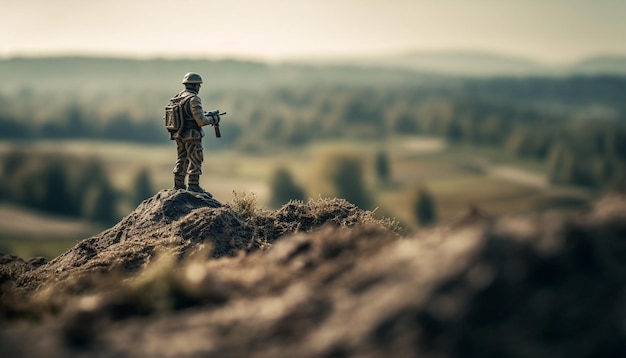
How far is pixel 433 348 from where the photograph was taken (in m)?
9.09

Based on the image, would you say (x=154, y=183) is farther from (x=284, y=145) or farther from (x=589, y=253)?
(x=589, y=253)

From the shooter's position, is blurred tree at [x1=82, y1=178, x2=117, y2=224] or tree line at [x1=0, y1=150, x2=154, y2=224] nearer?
blurred tree at [x1=82, y1=178, x2=117, y2=224]

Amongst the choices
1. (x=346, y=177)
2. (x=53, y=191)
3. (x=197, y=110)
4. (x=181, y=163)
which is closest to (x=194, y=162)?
(x=181, y=163)

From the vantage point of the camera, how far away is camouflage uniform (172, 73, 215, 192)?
1917 centimetres

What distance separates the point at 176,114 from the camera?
19344 mm

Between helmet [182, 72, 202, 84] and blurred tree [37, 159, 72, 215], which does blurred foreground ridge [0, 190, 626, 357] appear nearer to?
helmet [182, 72, 202, 84]

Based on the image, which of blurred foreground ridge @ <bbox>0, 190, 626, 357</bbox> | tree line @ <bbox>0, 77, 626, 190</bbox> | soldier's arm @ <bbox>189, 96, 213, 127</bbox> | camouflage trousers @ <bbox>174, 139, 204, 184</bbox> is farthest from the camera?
tree line @ <bbox>0, 77, 626, 190</bbox>

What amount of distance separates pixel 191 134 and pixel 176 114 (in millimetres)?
549

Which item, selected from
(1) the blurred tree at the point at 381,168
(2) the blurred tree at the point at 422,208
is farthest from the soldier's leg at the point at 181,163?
(1) the blurred tree at the point at 381,168

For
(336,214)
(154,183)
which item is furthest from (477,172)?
(336,214)

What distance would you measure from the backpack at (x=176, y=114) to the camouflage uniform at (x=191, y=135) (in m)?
0.07

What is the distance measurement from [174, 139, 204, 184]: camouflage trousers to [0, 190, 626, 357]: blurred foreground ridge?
7651mm

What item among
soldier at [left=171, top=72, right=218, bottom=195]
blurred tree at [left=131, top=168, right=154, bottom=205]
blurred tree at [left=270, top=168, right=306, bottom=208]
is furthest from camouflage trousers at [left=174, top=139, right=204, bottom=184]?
blurred tree at [left=131, top=168, right=154, bottom=205]

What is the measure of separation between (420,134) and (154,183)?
262 ft
